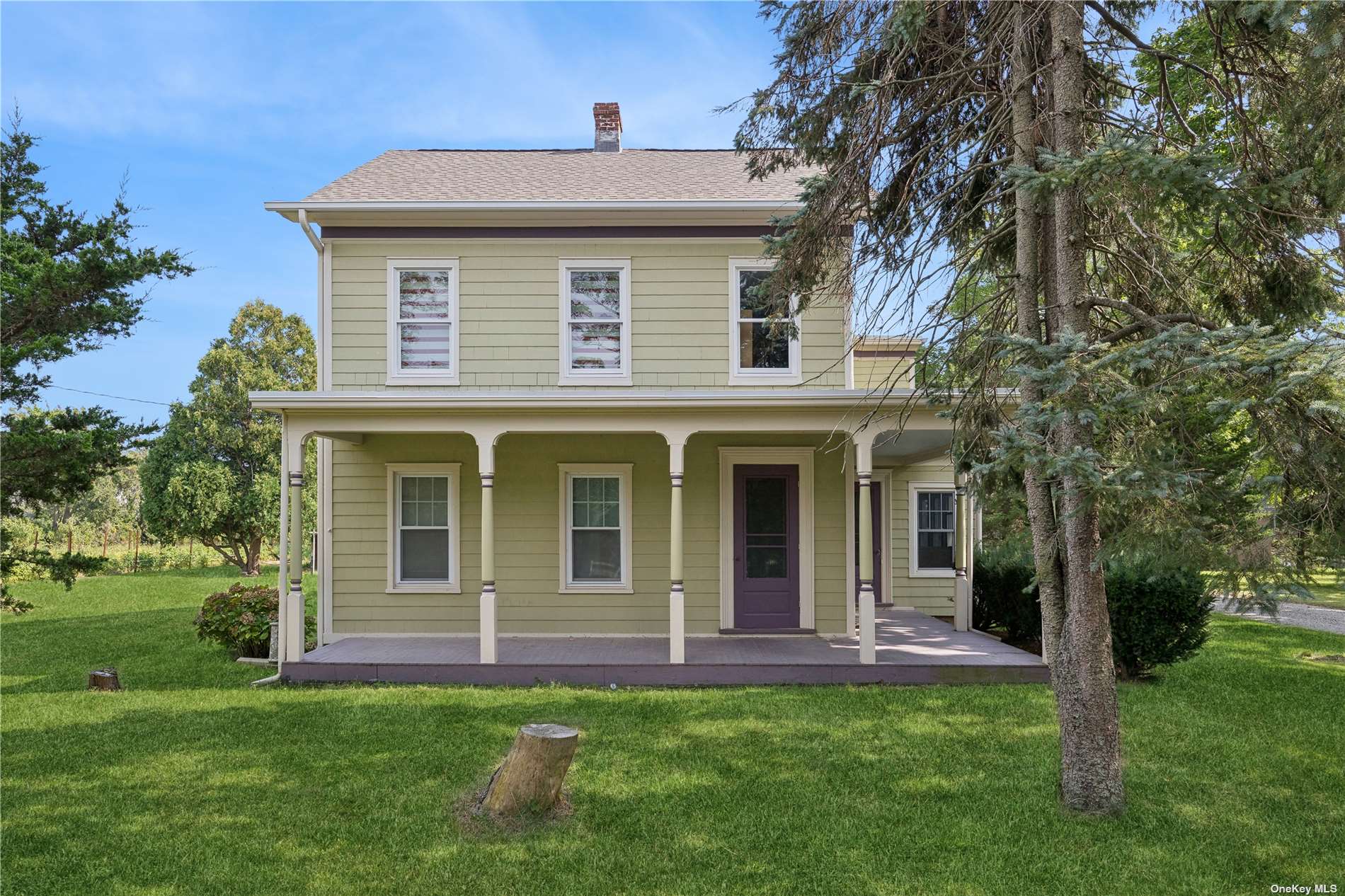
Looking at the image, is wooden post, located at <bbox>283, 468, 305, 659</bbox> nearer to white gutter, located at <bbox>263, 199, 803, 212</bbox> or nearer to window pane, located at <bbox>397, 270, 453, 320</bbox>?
window pane, located at <bbox>397, 270, 453, 320</bbox>

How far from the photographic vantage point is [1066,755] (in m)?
5.21

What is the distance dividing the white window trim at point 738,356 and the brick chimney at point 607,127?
4.60m

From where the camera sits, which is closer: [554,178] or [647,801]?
[647,801]

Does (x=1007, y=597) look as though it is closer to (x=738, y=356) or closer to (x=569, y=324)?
(x=738, y=356)

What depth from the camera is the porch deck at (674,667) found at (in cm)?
872

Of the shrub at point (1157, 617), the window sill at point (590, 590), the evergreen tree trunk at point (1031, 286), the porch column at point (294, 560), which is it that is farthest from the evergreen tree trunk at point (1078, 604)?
the porch column at point (294, 560)

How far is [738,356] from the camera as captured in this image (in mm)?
10367

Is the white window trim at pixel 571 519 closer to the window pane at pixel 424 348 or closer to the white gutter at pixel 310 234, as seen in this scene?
the window pane at pixel 424 348

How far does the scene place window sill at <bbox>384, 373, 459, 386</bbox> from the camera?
1036 cm

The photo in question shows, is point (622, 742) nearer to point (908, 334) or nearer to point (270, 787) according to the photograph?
point (270, 787)

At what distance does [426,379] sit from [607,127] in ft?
20.1

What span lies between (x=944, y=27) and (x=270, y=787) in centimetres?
779

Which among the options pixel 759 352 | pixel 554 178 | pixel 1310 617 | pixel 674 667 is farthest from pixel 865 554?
pixel 1310 617

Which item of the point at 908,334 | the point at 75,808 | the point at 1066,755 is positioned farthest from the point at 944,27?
the point at 75,808
